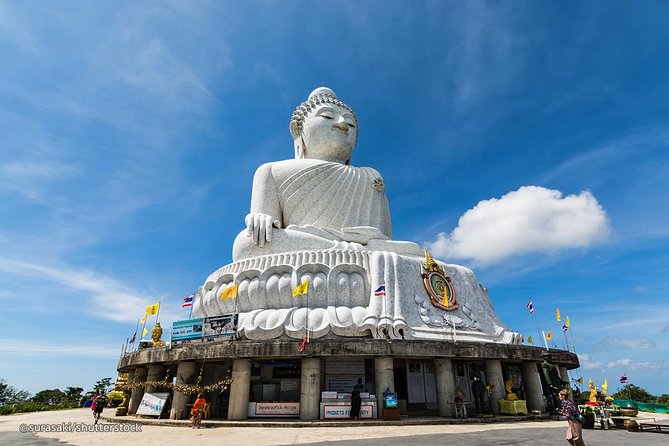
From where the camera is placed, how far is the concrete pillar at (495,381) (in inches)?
547

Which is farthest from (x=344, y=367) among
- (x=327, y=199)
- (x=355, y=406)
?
(x=327, y=199)

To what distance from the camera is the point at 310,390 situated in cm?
1250

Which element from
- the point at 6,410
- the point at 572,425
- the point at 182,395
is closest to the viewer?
the point at 572,425

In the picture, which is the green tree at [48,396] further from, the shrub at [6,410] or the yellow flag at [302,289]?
the yellow flag at [302,289]

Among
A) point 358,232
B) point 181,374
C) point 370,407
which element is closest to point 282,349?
point 370,407

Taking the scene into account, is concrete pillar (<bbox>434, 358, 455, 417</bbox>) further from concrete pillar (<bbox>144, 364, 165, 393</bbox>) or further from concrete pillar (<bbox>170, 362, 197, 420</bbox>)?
concrete pillar (<bbox>144, 364, 165, 393</bbox>)

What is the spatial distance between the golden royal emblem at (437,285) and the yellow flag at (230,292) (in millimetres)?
7512

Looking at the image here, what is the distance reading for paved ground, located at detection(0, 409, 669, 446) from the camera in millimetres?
8453

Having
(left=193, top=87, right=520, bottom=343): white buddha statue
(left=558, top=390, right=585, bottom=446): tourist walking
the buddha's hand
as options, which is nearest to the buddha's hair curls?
(left=193, top=87, right=520, bottom=343): white buddha statue

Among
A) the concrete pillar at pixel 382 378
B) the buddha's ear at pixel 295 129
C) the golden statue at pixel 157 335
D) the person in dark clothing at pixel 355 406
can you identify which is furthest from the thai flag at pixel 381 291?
the buddha's ear at pixel 295 129

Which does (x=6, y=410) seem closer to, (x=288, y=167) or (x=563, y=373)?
(x=288, y=167)

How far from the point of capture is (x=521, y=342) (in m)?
16.5

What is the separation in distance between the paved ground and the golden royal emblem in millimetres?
5292

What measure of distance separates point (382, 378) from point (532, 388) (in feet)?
20.8
